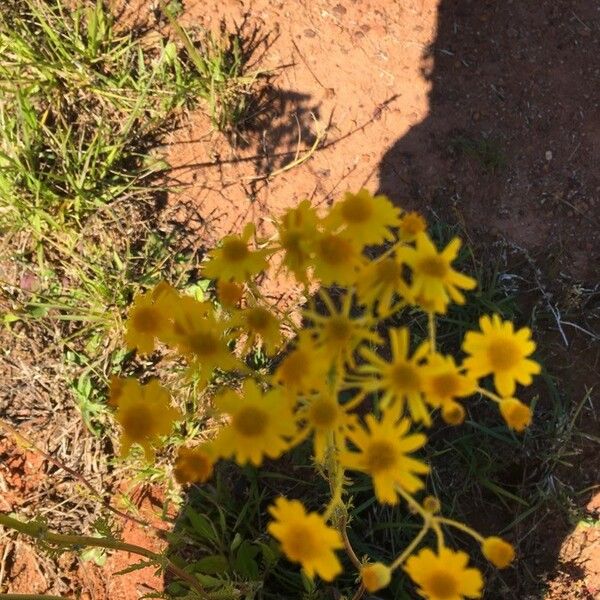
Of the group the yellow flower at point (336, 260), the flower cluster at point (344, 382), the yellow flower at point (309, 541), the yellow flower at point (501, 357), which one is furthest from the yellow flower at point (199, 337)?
the yellow flower at point (501, 357)

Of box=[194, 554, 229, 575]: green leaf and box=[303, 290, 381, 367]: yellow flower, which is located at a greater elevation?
box=[303, 290, 381, 367]: yellow flower

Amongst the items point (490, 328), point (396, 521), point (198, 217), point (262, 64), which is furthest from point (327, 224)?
point (262, 64)

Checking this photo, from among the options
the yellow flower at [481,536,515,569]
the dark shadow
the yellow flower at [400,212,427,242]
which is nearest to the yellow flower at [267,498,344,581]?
the yellow flower at [481,536,515,569]

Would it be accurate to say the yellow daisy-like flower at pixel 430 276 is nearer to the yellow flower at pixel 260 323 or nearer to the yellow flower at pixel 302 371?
the yellow flower at pixel 302 371

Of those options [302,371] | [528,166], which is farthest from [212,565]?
[528,166]

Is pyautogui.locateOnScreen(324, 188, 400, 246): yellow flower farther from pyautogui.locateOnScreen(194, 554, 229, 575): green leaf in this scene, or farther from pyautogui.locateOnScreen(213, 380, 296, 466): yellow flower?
pyautogui.locateOnScreen(194, 554, 229, 575): green leaf

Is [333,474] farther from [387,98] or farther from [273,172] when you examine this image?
[387,98]
